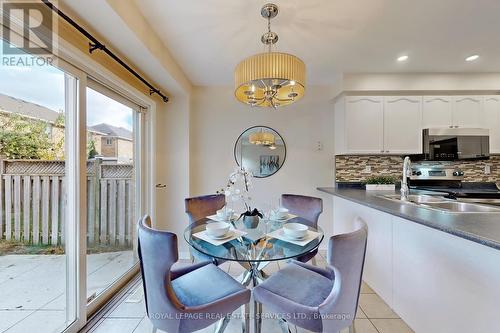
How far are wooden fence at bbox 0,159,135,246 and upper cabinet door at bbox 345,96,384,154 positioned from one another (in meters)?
2.90

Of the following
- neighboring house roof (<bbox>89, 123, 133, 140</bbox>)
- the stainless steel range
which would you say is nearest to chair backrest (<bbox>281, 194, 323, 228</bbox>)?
the stainless steel range

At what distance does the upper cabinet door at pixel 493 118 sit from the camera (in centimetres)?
277

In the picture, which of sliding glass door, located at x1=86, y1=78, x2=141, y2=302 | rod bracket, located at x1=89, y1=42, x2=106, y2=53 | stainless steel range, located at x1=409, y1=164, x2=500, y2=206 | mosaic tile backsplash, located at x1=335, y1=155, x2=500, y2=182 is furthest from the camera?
mosaic tile backsplash, located at x1=335, y1=155, x2=500, y2=182

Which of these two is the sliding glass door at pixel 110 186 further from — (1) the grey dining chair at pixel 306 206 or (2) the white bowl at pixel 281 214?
(1) the grey dining chair at pixel 306 206

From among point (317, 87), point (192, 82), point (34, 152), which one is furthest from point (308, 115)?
point (34, 152)

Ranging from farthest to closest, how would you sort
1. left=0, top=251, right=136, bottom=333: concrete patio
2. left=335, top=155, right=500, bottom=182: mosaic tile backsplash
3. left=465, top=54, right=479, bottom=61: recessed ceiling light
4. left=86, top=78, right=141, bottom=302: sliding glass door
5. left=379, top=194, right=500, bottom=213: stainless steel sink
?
left=335, top=155, right=500, bottom=182: mosaic tile backsplash → left=465, top=54, right=479, bottom=61: recessed ceiling light → left=86, top=78, right=141, bottom=302: sliding glass door → left=379, top=194, right=500, bottom=213: stainless steel sink → left=0, top=251, right=136, bottom=333: concrete patio

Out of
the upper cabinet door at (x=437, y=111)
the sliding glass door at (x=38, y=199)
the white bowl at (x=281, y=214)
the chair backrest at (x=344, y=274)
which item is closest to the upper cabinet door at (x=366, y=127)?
the upper cabinet door at (x=437, y=111)

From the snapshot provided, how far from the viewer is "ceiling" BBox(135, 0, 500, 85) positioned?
1.62m

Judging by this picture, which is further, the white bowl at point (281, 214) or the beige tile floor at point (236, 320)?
the white bowl at point (281, 214)

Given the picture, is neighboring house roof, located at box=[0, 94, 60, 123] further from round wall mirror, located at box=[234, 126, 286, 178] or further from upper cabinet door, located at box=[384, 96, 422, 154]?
upper cabinet door, located at box=[384, 96, 422, 154]

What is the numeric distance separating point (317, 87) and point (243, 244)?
2741 mm

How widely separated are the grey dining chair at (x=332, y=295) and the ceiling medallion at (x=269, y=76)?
105 cm

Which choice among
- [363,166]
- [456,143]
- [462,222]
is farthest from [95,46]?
[456,143]

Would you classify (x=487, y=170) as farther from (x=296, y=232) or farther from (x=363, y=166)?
(x=296, y=232)
